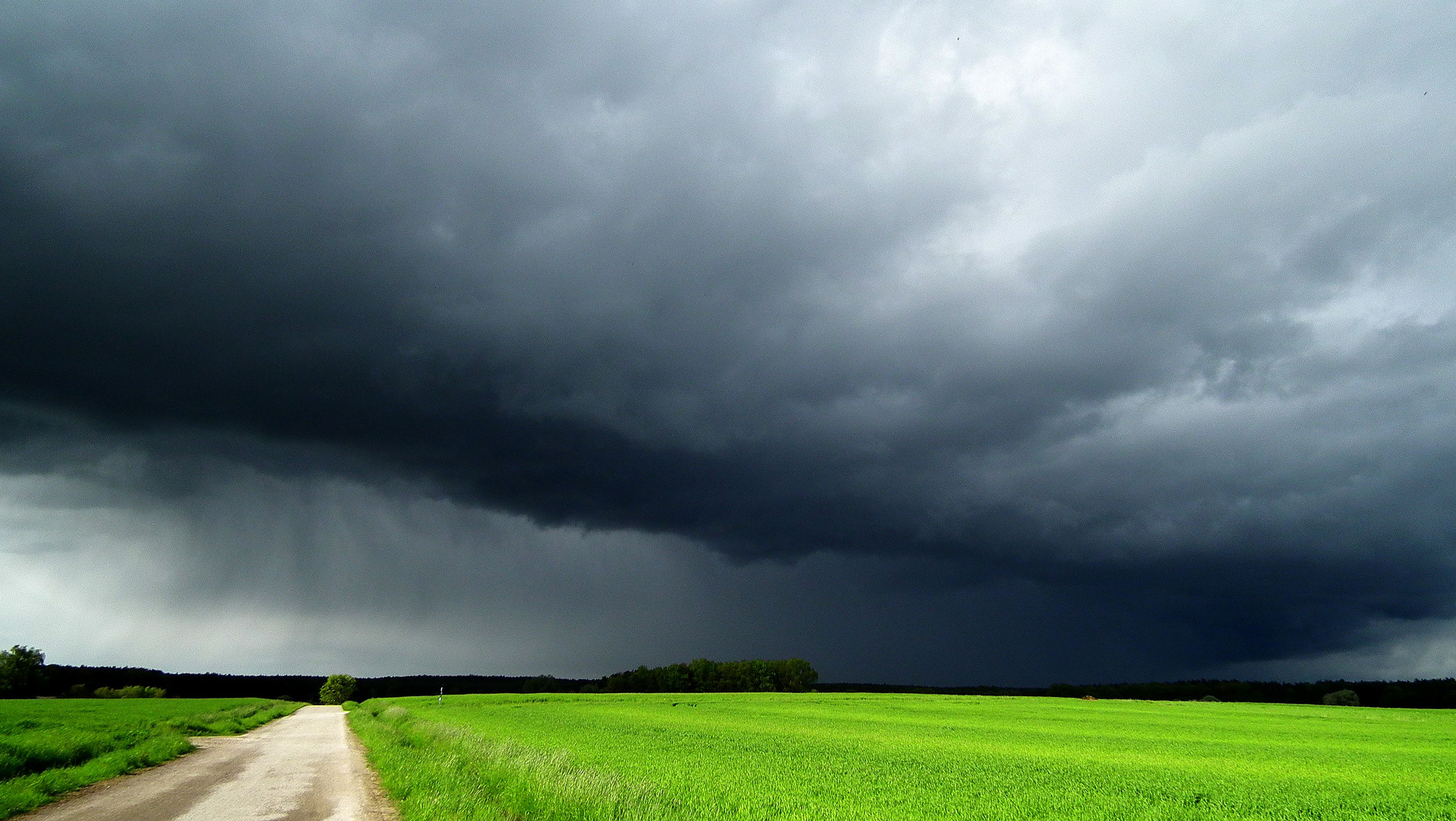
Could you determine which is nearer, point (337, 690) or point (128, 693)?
point (128, 693)

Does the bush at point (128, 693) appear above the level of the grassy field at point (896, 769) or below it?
below

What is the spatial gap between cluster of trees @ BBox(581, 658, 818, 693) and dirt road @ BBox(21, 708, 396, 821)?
153 metres

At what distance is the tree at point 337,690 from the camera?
535 ft

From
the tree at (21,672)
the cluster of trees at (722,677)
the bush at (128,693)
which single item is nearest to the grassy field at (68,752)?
the bush at (128,693)

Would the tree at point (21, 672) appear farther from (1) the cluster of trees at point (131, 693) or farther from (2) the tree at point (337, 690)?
(2) the tree at point (337, 690)

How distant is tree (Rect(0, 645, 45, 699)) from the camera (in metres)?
127

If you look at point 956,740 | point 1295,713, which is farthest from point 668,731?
point 1295,713

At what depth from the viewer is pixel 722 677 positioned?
600ft

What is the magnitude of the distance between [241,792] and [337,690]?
169 meters

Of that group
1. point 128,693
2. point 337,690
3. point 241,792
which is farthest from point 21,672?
point 241,792

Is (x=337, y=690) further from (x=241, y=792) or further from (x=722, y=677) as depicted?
(x=241, y=792)

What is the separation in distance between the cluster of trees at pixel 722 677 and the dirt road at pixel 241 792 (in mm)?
153002

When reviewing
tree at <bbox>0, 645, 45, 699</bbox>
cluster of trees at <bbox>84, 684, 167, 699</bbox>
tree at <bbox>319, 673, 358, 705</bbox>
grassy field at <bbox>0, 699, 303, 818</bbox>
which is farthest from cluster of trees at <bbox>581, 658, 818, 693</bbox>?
grassy field at <bbox>0, 699, 303, 818</bbox>

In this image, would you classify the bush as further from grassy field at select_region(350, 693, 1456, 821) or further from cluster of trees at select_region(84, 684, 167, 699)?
grassy field at select_region(350, 693, 1456, 821)
